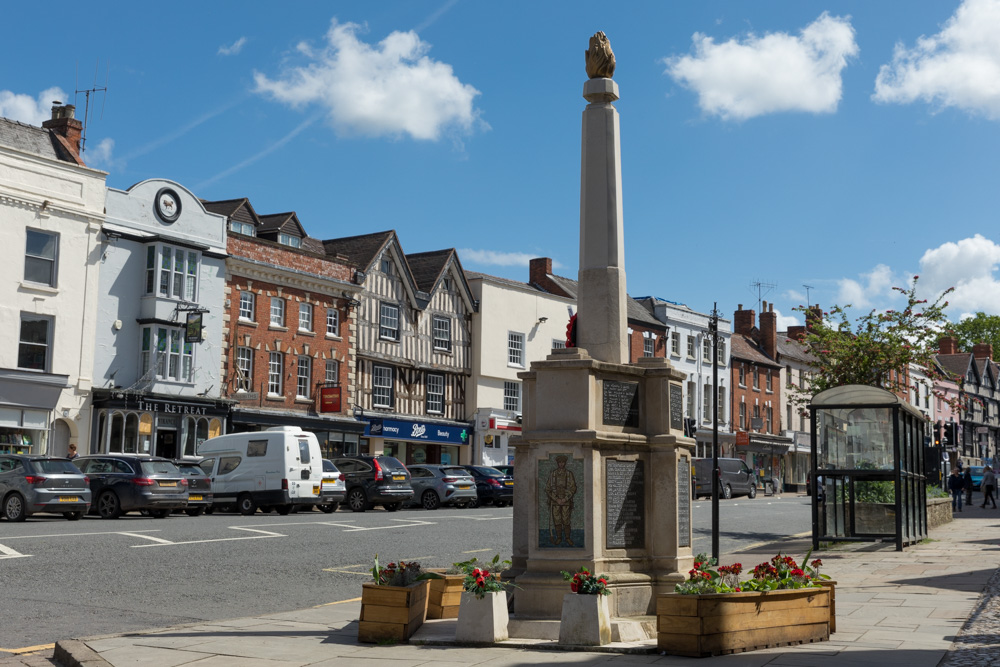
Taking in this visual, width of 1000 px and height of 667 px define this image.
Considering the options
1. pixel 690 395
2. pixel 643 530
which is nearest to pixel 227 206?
pixel 690 395

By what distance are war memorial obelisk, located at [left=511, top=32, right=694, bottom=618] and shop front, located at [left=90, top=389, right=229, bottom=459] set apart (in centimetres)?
2643

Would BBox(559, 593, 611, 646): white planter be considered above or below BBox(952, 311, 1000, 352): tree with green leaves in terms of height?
below

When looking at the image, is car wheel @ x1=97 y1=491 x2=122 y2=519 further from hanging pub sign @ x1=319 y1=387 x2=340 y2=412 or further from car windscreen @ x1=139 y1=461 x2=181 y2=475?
hanging pub sign @ x1=319 y1=387 x2=340 y2=412

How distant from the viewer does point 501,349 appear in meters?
50.7

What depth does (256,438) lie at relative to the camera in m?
28.9

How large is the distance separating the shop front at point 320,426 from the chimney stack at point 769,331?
3676 cm

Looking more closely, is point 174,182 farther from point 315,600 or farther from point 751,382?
point 751,382

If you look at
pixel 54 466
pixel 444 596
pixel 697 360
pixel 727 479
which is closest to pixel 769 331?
pixel 697 360

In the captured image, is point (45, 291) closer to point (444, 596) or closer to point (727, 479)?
point (444, 596)

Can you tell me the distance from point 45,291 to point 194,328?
467 cm

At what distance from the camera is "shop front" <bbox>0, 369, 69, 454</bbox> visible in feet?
103

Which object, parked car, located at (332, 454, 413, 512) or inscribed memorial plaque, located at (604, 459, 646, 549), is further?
parked car, located at (332, 454, 413, 512)

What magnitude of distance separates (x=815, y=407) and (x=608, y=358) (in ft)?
35.3

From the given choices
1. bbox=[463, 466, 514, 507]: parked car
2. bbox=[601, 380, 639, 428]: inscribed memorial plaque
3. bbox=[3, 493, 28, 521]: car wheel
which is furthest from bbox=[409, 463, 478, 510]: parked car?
bbox=[601, 380, 639, 428]: inscribed memorial plaque
